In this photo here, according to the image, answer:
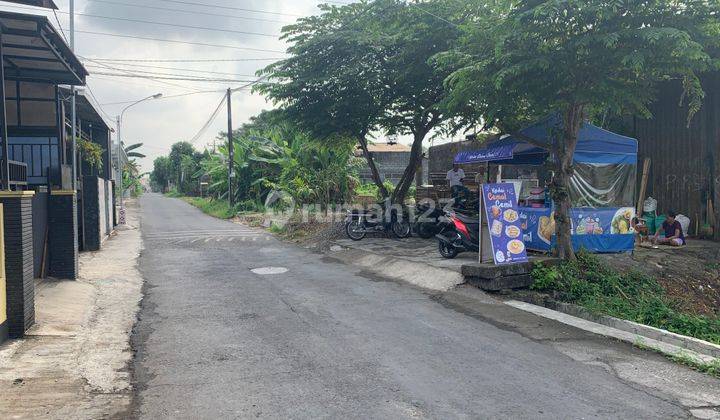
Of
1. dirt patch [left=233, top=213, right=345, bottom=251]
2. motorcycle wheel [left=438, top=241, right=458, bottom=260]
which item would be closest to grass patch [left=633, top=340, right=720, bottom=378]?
motorcycle wheel [left=438, top=241, right=458, bottom=260]

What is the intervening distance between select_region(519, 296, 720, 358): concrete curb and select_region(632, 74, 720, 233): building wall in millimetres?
7303

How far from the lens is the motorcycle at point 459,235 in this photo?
1145cm

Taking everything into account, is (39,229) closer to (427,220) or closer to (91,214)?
(91,214)

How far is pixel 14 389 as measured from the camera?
4.81m

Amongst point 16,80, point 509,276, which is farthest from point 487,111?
point 16,80

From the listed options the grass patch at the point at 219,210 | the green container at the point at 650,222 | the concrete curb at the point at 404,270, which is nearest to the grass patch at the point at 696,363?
the concrete curb at the point at 404,270

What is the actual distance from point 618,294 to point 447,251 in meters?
4.06

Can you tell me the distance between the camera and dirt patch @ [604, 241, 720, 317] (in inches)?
366

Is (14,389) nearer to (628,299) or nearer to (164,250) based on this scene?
(628,299)

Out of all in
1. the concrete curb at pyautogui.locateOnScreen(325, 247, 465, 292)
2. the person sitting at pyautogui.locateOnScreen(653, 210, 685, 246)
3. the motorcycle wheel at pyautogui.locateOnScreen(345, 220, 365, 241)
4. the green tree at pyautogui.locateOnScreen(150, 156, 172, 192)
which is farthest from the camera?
the green tree at pyautogui.locateOnScreen(150, 156, 172, 192)

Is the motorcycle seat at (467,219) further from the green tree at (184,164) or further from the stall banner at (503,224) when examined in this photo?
the green tree at (184,164)

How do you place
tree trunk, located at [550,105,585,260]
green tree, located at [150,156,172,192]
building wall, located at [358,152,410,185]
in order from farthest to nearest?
green tree, located at [150,156,172,192], building wall, located at [358,152,410,185], tree trunk, located at [550,105,585,260]

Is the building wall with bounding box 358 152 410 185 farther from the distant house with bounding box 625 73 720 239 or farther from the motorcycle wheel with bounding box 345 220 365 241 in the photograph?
the distant house with bounding box 625 73 720 239

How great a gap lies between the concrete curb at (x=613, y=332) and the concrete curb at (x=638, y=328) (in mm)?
46
